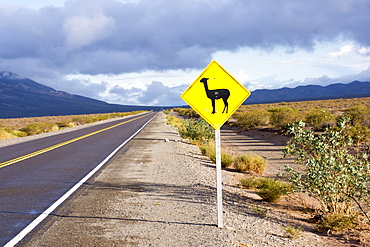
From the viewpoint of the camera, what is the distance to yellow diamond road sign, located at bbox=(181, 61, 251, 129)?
6.40 metres

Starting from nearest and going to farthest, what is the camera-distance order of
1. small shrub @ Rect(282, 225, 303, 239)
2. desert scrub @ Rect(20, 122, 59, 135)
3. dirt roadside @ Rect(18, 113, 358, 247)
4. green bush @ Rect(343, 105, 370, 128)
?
dirt roadside @ Rect(18, 113, 358, 247) → small shrub @ Rect(282, 225, 303, 239) → green bush @ Rect(343, 105, 370, 128) → desert scrub @ Rect(20, 122, 59, 135)

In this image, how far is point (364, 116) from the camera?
90.9 feet

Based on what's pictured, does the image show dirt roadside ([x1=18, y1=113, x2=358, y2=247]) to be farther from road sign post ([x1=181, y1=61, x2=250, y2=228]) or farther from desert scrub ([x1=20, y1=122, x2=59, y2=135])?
desert scrub ([x1=20, y1=122, x2=59, y2=135])

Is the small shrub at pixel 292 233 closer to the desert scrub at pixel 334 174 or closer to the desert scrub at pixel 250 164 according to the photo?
the desert scrub at pixel 334 174

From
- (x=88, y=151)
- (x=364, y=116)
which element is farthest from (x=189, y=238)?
(x=364, y=116)

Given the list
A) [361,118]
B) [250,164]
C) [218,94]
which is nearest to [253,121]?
[361,118]

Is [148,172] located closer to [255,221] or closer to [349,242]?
[255,221]

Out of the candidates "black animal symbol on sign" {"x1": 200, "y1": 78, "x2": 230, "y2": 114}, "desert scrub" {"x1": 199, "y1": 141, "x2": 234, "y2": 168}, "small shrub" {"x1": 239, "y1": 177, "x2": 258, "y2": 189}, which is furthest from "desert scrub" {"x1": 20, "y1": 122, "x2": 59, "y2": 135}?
"black animal symbol on sign" {"x1": 200, "y1": 78, "x2": 230, "y2": 114}

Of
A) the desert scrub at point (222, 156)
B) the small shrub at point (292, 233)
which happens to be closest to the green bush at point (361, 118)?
the desert scrub at point (222, 156)

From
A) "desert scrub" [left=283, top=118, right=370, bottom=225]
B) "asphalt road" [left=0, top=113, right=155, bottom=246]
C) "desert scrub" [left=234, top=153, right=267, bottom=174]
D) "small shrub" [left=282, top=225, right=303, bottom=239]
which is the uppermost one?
"desert scrub" [left=283, top=118, right=370, bottom=225]

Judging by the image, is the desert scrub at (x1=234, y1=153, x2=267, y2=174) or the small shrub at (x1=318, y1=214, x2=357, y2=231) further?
the desert scrub at (x1=234, y1=153, x2=267, y2=174)

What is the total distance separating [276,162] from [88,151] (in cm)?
886

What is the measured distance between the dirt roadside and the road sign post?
0.68 meters

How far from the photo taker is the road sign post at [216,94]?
6.39 m
